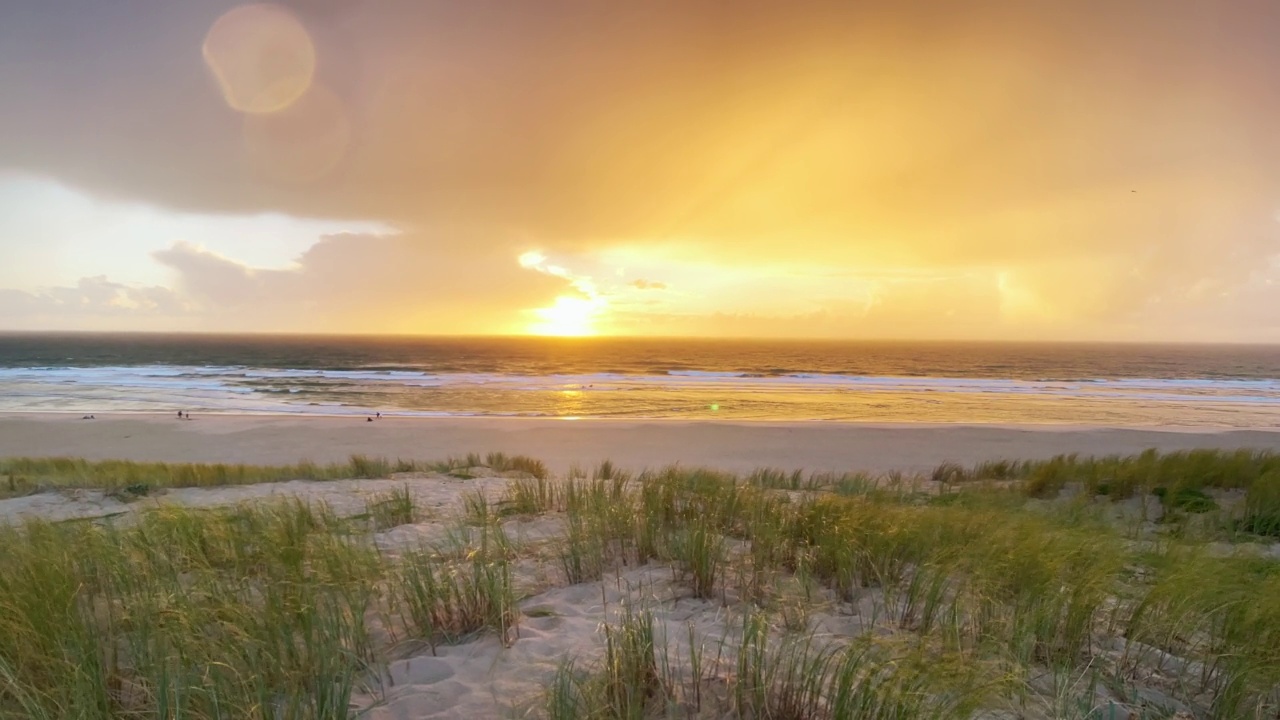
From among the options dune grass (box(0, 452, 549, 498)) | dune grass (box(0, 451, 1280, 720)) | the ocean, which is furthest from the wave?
dune grass (box(0, 451, 1280, 720))

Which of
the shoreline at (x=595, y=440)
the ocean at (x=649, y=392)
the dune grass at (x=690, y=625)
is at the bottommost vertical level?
the shoreline at (x=595, y=440)

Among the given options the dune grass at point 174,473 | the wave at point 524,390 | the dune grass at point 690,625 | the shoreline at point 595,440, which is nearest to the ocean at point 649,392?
the wave at point 524,390

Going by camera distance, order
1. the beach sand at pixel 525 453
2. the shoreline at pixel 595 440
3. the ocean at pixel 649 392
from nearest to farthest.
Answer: the beach sand at pixel 525 453
the shoreline at pixel 595 440
the ocean at pixel 649 392

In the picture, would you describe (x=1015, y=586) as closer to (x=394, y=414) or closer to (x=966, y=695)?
(x=966, y=695)

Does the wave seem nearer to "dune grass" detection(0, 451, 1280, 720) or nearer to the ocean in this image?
the ocean

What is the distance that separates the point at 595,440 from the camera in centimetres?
2017

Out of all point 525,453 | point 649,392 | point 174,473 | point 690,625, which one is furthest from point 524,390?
point 690,625

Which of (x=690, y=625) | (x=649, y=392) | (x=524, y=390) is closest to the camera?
(x=690, y=625)

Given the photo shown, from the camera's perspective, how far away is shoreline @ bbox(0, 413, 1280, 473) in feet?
56.6

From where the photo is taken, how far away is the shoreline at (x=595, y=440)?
17250mm

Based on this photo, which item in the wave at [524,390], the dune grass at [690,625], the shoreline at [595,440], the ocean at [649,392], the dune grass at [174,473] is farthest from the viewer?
the wave at [524,390]

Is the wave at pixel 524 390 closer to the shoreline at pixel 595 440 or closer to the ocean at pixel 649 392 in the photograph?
the ocean at pixel 649 392

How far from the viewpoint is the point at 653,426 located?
23.5 m

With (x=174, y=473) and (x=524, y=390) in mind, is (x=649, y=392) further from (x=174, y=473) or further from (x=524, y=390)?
(x=174, y=473)
